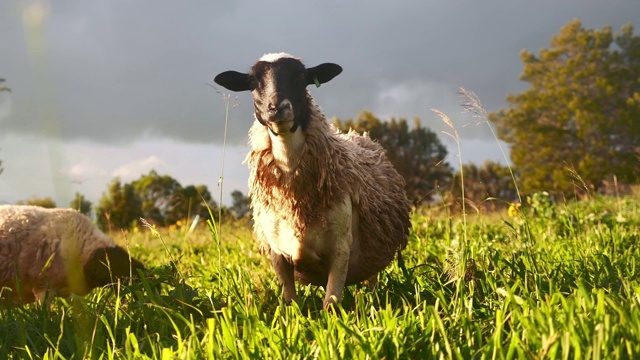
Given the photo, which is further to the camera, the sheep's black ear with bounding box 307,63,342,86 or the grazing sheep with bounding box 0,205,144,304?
the grazing sheep with bounding box 0,205,144,304

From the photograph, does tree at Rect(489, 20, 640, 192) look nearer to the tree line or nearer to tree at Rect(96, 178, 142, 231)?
the tree line

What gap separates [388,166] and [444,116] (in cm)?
162

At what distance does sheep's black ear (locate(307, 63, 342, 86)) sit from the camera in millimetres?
4549

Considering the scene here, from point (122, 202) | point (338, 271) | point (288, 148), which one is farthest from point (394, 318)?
point (122, 202)

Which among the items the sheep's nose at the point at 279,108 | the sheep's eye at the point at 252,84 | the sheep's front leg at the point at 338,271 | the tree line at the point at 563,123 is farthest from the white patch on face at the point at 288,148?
the tree line at the point at 563,123

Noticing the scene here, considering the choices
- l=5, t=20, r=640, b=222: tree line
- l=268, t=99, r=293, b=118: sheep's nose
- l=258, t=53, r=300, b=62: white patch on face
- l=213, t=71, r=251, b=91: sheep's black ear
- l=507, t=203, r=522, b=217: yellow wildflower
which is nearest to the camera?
l=268, t=99, r=293, b=118: sheep's nose

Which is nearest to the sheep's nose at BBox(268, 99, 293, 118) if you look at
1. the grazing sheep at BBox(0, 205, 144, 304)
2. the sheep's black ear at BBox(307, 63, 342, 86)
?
the sheep's black ear at BBox(307, 63, 342, 86)

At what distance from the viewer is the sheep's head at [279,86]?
4.02 m

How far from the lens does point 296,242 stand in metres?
4.27

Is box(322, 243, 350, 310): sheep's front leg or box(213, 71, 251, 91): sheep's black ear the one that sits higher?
box(213, 71, 251, 91): sheep's black ear

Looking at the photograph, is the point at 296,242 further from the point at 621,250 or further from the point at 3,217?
the point at 3,217

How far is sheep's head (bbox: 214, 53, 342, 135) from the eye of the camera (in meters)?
4.02

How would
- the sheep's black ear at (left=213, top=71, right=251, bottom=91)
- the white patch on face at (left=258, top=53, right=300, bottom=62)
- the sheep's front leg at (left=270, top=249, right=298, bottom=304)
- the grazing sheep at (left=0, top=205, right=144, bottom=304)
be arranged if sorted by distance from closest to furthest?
the white patch on face at (left=258, top=53, right=300, bottom=62) → the sheep's front leg at (left=270, top=249, right=298, bottom=304) → the sheep's black ear at (left=213, top=71, right=251, bottom=91) → the grazing sheep at (left=0, top=205, right=144, bottom=304)

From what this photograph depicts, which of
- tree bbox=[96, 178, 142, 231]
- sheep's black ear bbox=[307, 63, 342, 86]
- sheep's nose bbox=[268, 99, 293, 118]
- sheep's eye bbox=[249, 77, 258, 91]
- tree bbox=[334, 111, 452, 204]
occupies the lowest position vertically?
tree bbox=[96, 178, 142, 231]
